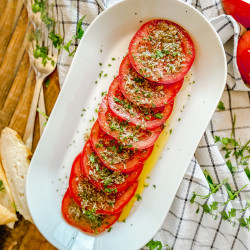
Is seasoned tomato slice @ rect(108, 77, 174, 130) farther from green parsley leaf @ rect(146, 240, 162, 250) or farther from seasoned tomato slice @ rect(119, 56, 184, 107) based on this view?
green parsley leaf @ rect(146, 240, 162, 250)

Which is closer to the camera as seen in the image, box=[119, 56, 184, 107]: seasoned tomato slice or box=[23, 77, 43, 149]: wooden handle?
box=[119, 56, 184, 107]: seasoned tomato slice

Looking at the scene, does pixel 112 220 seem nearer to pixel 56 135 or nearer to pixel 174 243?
pixel 174 243

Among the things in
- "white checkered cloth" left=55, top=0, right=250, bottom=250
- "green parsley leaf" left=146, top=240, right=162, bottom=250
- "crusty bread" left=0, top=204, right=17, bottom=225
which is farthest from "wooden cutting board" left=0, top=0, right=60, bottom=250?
"green parsley leaf" left=146, top=240, right=162, bottom=250

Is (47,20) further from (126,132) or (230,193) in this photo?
(230,193)

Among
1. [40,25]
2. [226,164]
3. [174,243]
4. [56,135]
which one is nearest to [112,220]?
[174,243]

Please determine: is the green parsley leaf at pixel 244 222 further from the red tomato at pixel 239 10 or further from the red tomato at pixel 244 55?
the red tomato at pixel 239 10
